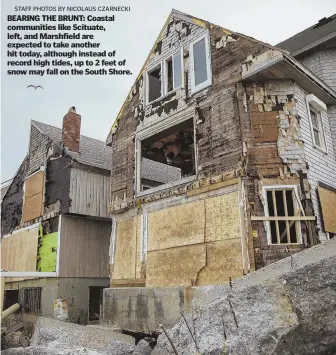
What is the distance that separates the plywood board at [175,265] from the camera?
35.2 feet

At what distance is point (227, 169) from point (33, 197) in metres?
11.2

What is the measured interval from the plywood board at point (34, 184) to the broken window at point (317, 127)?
40.0 feet

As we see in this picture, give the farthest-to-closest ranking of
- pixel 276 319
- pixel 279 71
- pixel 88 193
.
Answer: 1. pixel 88 193
2. pixel 279 71
3. pixel 276 319

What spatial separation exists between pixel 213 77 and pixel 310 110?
3.32 m

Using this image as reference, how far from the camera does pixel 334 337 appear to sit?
227 inches

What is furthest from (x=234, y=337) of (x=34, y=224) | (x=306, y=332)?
(x=34, y=224)

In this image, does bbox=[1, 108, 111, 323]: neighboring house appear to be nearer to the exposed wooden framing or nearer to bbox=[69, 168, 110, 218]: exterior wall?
bbox=[69, 168, 110, 218]: exterior wall

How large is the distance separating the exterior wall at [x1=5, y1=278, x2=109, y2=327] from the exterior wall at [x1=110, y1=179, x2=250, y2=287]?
3129 mm

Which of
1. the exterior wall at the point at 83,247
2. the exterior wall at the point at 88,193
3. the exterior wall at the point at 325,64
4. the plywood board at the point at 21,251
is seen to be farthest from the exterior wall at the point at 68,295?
the exterior wall at the point at 325,64

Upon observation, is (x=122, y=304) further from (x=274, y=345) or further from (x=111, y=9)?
(x=111, y=9)

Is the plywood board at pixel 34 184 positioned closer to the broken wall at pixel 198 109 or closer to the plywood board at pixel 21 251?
the plywood board at pixel 21 251

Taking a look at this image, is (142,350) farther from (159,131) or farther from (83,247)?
(83,247)

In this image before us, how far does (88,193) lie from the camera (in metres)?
16.7

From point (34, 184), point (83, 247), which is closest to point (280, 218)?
point (83, 247)
